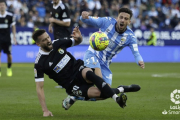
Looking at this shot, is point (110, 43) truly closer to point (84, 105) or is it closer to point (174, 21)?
point (84, 105)

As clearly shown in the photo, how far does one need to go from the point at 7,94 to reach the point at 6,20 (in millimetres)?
5705

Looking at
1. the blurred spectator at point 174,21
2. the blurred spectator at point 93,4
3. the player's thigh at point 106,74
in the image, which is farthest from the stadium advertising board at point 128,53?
the player's thigh at point 106,74

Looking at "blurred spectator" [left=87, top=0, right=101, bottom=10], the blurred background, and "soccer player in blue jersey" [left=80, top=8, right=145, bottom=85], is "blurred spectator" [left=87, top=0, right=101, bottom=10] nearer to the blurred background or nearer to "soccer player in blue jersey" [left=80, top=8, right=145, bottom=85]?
the blurred background

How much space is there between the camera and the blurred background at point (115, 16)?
25375mm

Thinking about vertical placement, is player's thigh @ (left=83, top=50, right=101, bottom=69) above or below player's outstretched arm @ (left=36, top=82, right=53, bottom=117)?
above

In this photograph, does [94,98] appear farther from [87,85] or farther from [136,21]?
[136,21]

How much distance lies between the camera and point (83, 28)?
88.2ft

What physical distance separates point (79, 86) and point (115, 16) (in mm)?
21367

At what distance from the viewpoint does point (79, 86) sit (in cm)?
796

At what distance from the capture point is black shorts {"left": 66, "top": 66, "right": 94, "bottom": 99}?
789 centimetres

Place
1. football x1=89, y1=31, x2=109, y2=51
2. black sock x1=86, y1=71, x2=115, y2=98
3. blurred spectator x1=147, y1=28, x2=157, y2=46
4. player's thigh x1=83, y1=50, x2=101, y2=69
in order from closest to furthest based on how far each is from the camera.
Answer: black sock x1=86, y1=71, x2=115, y2=98 → football x1=89, y1=31, x2=109, y2=51 → player's thigh x1=83, y1=50, x2=101, y2=69 → blurred spectator x1=147, y1=28, x2=157, y2=46

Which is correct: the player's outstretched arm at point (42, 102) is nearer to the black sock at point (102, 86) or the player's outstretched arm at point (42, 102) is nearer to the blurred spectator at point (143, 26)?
the black sock at point (102, 86)

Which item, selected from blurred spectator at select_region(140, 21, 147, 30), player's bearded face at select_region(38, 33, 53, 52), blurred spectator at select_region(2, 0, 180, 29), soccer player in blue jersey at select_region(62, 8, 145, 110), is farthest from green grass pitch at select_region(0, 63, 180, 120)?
blurred spectator at select_region(140, 21, 147, 30)

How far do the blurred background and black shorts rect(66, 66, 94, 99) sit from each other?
16.0m
